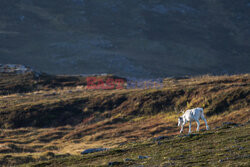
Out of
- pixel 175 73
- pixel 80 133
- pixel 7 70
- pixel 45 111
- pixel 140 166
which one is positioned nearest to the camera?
pixel 140 166

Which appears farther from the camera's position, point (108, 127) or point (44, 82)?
point (44, 82)

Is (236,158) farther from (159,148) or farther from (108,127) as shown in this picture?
(108,127)

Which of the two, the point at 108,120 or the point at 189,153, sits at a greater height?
the point at 189,153

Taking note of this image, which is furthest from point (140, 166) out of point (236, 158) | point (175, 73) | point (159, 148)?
point (175, 73)

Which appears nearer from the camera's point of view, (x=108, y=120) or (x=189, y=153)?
(x=189, y=153)

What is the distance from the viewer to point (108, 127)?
1882 inches

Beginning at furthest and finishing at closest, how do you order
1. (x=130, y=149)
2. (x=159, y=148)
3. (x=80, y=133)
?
(x=80, y=133), (x=130, y=149), (x=159, y=148)

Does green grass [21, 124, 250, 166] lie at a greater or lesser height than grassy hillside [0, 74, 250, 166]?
greater

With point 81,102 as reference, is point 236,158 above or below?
above

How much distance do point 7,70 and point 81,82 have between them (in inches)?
1160

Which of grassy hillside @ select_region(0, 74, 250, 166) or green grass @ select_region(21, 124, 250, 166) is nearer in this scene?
green grass @ select_region(21, 124, 250, 166)

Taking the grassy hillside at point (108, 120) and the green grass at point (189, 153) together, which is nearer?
the green grass at point (189, 153)

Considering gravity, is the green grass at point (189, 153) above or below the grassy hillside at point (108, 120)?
above

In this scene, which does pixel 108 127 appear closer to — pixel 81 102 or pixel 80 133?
pixel 80 133
